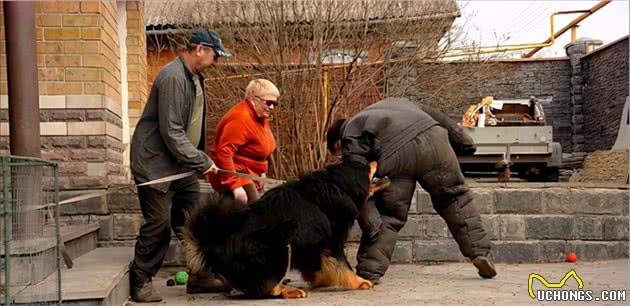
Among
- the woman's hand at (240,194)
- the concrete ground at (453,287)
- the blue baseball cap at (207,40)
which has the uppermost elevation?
the blue baseball cap at (207,40)

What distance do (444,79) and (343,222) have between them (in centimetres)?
739

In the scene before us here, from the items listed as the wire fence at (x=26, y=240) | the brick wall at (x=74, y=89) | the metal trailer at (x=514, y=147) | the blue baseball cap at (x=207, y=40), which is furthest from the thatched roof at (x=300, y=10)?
the wire fence at (x=26, y=240)

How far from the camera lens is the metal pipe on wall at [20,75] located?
5316 mm

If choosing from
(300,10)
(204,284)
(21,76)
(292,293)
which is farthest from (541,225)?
(21,76)

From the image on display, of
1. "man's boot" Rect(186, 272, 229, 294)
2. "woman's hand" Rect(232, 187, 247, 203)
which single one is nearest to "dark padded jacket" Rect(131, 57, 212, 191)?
"woman's hand" Rect(232, 187, 247, 203)

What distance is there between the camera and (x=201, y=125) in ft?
16.9

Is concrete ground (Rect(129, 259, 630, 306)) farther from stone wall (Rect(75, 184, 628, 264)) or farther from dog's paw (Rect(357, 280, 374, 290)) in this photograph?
stone wall (Rect(75, 184, 628, 264))

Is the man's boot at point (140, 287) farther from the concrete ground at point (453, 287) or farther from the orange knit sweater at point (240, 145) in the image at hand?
the orange knit sweater at point (240, 145)

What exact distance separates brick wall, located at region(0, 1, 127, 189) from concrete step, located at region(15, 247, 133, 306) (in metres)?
1.24

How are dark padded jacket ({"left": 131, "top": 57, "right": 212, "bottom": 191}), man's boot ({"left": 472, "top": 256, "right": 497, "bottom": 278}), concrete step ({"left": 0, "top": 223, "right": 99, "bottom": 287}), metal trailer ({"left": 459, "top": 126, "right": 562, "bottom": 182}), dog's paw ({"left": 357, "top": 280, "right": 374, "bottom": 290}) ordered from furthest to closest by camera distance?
1. metal trailer ({"left": 459, "top": 126, "right": 562, "bottom": 182})
2. man's boot ({"left": 472, "top": 256, "right": 497, "bottom": 278})
3. dog's paw ({"left": 357, "top": 280, "right": 374, "bottom": 290})
4. dark padded jacket ({"left": 131, "top": 57, "right": 212, "bottom": 191})
5. concrete step ({"left": 0, "top": 223, "right": 99, "bottom": 287})

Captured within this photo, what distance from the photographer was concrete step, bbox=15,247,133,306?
3.72 meters

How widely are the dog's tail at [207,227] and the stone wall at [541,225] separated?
2.51m

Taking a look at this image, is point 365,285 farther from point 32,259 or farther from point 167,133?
point 32,259

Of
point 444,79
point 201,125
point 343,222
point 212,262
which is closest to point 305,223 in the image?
point 343,222
